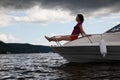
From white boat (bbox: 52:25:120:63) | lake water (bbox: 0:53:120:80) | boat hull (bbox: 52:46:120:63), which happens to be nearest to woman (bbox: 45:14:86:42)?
white boat (bbox: 52:25:120:63)

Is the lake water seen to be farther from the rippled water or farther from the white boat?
the white boat

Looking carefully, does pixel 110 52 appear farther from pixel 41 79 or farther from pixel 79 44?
pixel 41 79

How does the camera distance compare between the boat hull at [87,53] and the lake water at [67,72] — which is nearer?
the lake water at [67,72]

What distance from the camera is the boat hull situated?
17406mm

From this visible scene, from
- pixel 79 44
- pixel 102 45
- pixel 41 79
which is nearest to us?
pixel 41 79

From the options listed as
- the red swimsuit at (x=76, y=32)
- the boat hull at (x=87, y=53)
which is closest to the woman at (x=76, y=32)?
the red swimsuit at (x=76, y=32)

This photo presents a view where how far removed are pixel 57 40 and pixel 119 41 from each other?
3671 mm

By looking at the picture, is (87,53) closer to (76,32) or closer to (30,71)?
(76,32)

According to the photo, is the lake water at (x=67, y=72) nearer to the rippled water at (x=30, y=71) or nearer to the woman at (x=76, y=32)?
the rippled water at (x=30, y=71)

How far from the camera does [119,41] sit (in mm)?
17188

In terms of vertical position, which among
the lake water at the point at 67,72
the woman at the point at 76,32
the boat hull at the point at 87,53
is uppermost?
the woman at the point at 76,32

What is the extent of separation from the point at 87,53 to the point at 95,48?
0.65 m

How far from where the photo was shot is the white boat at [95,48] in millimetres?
17188

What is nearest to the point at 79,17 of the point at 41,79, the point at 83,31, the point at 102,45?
the point at 83,31
